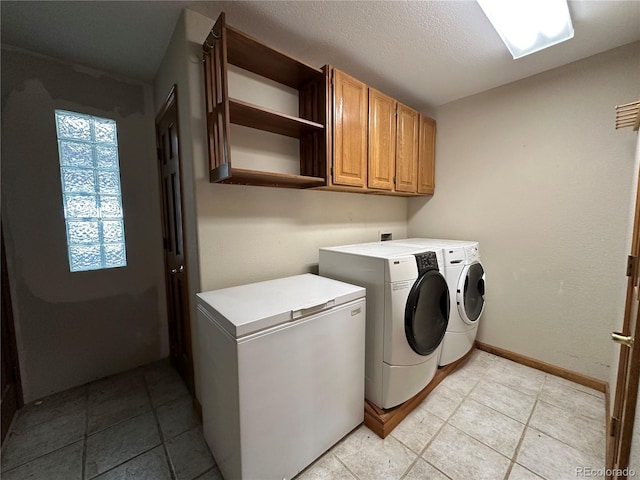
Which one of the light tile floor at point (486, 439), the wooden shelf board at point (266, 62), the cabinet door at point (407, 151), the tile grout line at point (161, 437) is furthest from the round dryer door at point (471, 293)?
the tile grout line at point (161, 437)

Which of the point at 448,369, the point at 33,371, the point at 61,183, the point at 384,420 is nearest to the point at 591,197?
the point at 448,369

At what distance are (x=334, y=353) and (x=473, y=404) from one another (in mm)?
1233

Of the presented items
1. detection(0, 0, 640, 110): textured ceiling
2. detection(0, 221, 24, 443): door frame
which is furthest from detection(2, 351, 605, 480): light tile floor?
detection(0, 0, 640, 110): textured ceiling

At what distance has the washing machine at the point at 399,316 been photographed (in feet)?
4.86

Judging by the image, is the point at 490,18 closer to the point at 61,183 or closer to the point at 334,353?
the point at 334,353

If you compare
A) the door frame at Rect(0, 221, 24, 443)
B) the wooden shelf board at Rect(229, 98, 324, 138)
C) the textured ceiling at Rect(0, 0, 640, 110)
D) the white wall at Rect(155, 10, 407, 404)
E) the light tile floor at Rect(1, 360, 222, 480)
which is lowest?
the light tile floor at Rect(1, 360, 222, 480)

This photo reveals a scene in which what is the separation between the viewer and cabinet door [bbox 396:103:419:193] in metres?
2.23

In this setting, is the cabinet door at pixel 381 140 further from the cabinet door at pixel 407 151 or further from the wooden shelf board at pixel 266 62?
the wooden shelf board at pixel 266 62

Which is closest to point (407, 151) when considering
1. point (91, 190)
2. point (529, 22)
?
point (529, 22)

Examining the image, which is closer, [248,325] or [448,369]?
[248,325]

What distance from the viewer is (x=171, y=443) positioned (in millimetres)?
1474

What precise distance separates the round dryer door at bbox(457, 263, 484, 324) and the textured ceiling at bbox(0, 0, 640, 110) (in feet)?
5.21

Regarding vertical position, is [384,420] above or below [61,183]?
below

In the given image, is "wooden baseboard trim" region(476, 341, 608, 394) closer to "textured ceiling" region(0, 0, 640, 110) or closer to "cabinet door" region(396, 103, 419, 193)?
"cabinet door" region(396, 103, 419, 193)
